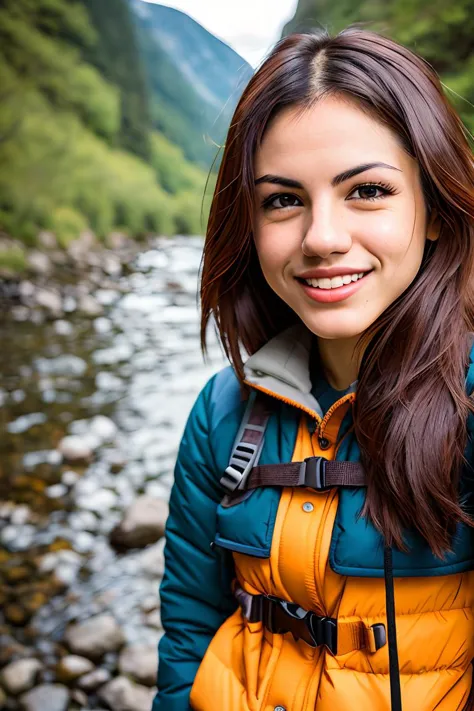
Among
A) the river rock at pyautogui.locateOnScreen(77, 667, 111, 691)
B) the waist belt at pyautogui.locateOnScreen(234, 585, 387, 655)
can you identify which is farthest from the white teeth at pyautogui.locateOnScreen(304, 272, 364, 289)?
the river rock at pyautogui.locateOnScreen(77, 667, 111, 691)

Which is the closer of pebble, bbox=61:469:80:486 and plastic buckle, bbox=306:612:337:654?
plastic buckle, bbox=306:612:337:654

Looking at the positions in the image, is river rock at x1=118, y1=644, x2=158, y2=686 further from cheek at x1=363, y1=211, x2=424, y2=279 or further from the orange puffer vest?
cheek at x1=363, y1=211, x2=424, y2=279

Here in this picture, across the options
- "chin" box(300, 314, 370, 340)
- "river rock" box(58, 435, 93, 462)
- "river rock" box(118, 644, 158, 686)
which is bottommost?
"river rock" box(118, 644, 158, 686)

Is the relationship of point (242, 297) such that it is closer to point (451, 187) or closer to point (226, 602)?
point (451, 187)

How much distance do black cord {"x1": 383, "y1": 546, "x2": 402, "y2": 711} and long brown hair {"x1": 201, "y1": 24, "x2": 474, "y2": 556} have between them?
1.8 inches

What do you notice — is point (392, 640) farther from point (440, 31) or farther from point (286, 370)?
point (440, 31)

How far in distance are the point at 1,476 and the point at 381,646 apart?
2.41 m

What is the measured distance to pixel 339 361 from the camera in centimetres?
109

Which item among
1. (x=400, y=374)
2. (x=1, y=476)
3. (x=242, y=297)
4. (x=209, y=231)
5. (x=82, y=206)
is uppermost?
(x=82, y=206)

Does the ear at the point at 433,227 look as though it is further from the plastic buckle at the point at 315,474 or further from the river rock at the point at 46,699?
the river rock at the point at 46,699

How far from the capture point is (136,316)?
207 inches

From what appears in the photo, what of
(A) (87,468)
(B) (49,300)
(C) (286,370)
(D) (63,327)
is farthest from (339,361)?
(B) (49,300)

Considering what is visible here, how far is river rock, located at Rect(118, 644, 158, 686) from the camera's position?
6.54 ft

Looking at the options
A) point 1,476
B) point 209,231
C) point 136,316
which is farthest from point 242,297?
point 136,316
